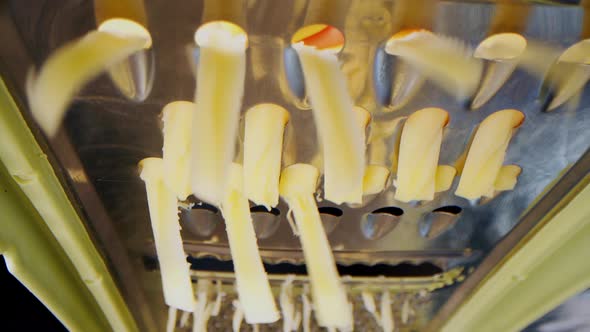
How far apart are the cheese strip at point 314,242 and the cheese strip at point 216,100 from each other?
0.24 ft

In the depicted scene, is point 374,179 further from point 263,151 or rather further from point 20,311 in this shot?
point 20,311

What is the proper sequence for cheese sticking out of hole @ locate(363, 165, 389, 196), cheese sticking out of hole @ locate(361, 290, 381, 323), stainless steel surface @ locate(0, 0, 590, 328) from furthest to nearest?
1. cheese sticking out of hole @ locate(361, 290, 381, 323)
2. cheese sticking out of hole @ locate(363, 165, 389, 196)
3. stainless steel surface @ locate(0, 0, 590, 328)

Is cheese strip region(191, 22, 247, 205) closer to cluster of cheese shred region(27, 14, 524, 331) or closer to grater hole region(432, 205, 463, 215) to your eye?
cluster of cheese shred region(27, 14, 524, 331)

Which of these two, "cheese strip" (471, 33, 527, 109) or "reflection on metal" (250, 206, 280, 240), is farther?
"reflection on metal" (250, 206, 280, 240)

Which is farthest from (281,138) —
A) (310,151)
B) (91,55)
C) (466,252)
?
(466,252)

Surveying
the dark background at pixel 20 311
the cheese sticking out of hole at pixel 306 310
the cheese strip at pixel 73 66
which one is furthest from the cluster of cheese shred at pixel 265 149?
the dark background at pixel 20 311

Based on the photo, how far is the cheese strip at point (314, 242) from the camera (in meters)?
0.40

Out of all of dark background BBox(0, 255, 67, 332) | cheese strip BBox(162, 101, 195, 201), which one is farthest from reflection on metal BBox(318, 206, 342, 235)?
dark background BBox(0, 255, 67, 332)

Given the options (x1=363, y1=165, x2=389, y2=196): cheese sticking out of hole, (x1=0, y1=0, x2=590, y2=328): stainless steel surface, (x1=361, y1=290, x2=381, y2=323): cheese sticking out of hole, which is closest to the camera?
(x1=0, y1=0, x2=590, y2=328): stainless steel surface

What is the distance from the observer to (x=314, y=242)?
42cm

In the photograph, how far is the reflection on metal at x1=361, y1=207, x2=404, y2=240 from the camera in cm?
45

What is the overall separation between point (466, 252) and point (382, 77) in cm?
26

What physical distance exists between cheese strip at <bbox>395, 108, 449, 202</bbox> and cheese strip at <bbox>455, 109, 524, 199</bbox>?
0.03 metres

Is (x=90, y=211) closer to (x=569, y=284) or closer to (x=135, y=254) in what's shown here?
(x=135, y=254)
